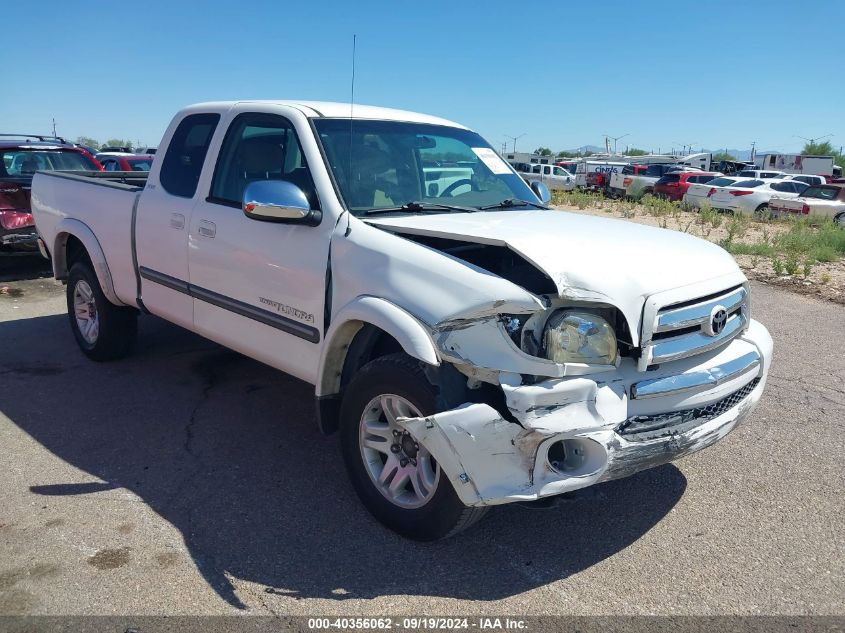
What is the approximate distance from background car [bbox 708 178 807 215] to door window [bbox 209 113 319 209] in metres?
19.7

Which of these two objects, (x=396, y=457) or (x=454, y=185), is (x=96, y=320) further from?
(x=396, y=457)

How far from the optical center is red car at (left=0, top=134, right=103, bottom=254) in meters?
9.08

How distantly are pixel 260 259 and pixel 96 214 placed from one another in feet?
7.49

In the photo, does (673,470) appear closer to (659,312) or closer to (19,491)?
(659,312)

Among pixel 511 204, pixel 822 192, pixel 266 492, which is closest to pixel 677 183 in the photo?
pixel 822 192

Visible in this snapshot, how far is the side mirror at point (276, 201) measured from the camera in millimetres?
3705

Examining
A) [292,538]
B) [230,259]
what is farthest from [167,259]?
[292,538]

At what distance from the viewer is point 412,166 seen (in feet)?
14.6

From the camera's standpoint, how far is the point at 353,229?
369 cm

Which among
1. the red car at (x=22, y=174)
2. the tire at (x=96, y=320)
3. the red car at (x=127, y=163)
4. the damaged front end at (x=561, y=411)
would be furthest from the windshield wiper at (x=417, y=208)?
the red car at (x=127, y=163)

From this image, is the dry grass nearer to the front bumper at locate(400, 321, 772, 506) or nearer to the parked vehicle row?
the parked vehicle row

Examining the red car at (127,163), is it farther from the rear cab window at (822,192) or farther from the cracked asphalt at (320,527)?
the rear cab window at (822,192)

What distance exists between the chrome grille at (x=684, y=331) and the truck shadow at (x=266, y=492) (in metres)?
0.83

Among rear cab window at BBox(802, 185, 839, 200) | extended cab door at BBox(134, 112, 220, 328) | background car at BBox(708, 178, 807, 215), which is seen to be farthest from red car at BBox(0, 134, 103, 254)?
rear cab window at BBox(802, 185, 839, 200)
